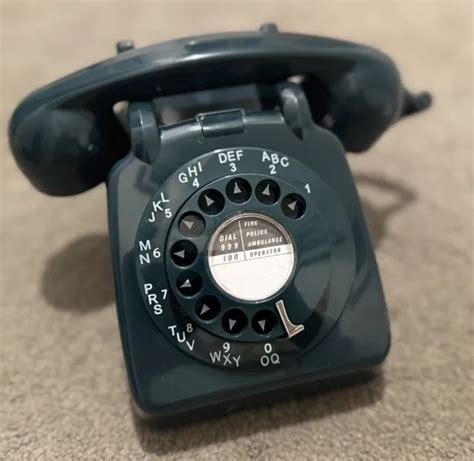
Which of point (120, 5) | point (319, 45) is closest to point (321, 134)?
point (319, 45)

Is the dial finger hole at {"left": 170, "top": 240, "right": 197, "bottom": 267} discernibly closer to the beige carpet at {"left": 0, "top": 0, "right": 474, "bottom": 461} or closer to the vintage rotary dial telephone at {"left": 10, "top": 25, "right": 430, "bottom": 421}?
the vintage rotary dial telephone at {"left": 10, "top": 25, "right": 430, "bottom": 421}

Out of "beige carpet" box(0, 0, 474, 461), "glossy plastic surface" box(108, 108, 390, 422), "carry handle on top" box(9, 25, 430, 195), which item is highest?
"carry handle on top" box(9, 25, 430, 195)

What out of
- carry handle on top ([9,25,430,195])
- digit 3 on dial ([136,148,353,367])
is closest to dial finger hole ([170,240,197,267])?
digit 3 on dial ([136,148,353,367])

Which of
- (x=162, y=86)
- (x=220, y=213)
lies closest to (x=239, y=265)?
(x=220, y=213)

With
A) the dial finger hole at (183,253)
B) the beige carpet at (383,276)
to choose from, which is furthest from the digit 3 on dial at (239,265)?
the beige carpet at (383,276)

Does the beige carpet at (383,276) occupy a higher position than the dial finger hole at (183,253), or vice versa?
the dial finger hole at (183,253)

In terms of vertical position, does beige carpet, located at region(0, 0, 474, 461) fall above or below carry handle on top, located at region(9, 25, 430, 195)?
below

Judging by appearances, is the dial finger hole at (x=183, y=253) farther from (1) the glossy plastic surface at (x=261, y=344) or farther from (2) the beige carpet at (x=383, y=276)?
(2) the beige carpet at (x=383, y=276)
